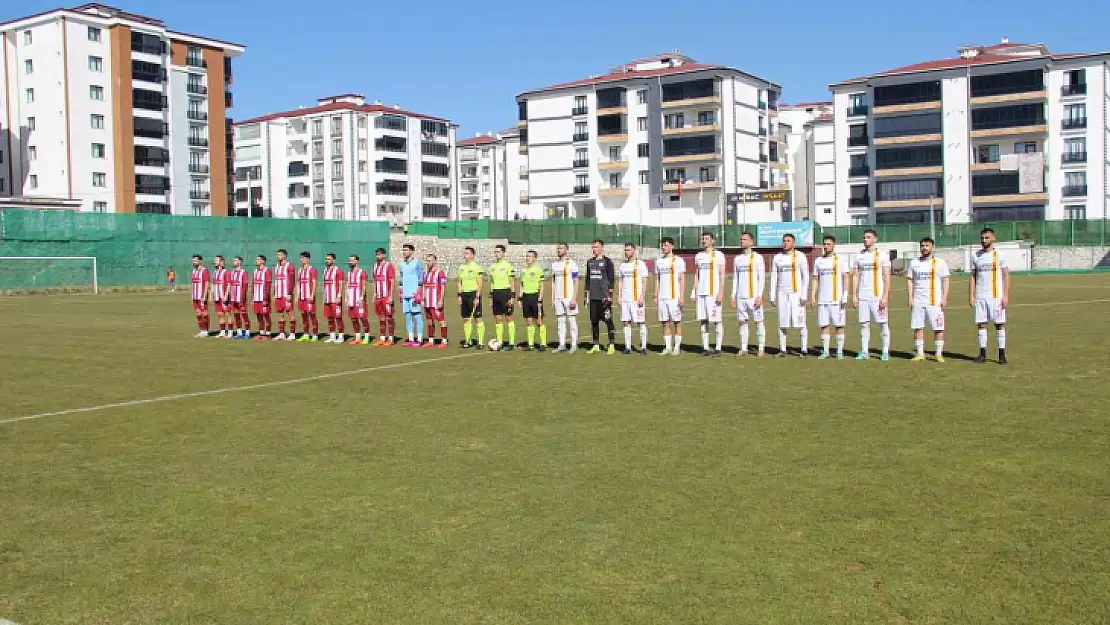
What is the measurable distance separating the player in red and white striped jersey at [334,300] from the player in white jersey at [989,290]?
12271 millimetres

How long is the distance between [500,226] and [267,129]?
5340 cm

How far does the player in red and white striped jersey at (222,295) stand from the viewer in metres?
22.8

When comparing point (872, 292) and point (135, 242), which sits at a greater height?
point (135, 242)

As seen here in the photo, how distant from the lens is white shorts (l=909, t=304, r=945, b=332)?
52.7 feet

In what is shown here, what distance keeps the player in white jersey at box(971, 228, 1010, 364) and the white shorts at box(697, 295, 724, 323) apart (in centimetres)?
410

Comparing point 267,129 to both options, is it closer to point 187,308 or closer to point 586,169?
point 586,169

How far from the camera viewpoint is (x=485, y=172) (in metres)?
136

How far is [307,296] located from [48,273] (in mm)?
28963

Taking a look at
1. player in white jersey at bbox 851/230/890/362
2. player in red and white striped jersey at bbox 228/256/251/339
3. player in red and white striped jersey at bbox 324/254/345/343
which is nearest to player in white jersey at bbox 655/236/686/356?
player in white jersey at bbox 851/230/890/362

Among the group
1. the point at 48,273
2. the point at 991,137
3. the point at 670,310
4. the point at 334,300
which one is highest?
the point at 991,137

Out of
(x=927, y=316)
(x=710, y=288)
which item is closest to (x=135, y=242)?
(x=710, y=288)

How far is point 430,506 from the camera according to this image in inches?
280

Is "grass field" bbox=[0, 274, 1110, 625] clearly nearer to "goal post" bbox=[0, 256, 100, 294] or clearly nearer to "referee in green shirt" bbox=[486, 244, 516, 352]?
"referee in green shirt" bbox=[486, 244, 516, 352]

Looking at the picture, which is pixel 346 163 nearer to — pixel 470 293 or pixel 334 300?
pixel 334 300
